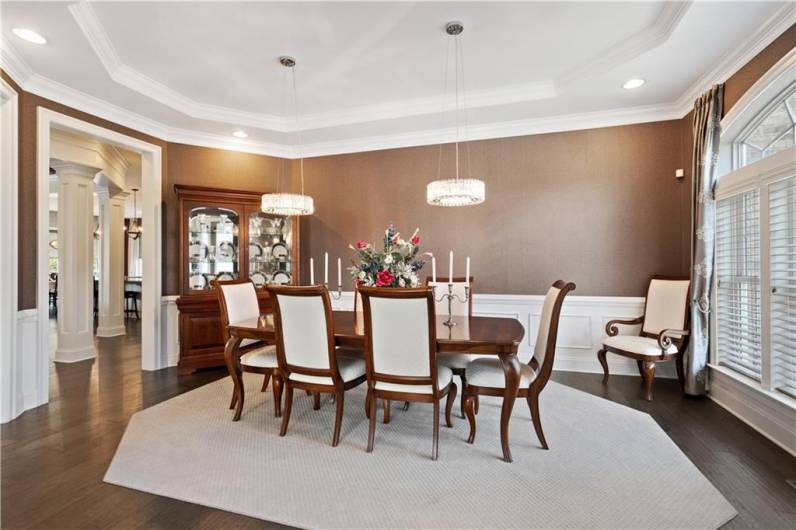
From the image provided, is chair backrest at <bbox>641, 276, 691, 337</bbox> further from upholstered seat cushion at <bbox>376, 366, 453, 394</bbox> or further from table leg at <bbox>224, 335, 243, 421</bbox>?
table leg at <bbox>224, 335, 243, 421</bbox>

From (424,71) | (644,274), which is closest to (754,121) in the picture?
(644,274)

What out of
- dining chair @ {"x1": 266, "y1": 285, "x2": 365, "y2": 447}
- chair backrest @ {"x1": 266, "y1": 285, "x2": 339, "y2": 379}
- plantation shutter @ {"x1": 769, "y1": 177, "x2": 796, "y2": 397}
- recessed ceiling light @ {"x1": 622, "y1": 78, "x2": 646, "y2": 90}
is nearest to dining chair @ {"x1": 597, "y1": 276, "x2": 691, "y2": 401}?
plantation shutter @ {"x1": 769, "y1": 177, "x2": 796, "y2": 397}

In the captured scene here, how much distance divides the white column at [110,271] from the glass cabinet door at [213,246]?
9.28 ft

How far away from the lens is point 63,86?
3.26 meters

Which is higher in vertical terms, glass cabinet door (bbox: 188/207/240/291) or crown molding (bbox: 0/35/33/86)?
crown molding (bbox: 0/35/33/86)

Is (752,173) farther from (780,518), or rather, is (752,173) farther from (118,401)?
(118,401)

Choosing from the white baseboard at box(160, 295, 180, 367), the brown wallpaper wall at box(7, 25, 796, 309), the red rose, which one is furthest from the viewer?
the white baseboard at box(160, 295, 180, 367)

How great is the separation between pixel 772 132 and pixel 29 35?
5261mm

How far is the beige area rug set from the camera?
1.74 m

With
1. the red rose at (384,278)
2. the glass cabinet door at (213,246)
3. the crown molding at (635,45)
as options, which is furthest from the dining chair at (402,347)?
the glass cabinet door at (213,246)

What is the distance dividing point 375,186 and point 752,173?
349 centimetres

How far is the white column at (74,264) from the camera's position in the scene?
15.5ft

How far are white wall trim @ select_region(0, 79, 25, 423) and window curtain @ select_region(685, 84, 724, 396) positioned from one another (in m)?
5.31

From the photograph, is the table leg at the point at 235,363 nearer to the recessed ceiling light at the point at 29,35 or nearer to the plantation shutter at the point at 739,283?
the recessed ceiling light at the point at 29,35
